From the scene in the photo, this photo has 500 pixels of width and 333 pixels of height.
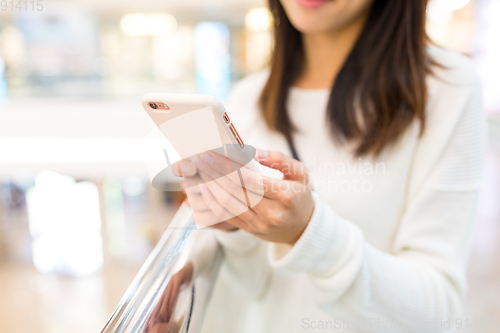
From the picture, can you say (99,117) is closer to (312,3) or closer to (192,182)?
(312,3)

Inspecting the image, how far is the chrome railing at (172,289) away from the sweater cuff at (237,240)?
0.05 m

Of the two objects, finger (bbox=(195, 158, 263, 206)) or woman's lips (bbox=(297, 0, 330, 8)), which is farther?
woman's lips (bbox=(297, 0, 330, 8))

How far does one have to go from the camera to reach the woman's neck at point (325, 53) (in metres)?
0.51

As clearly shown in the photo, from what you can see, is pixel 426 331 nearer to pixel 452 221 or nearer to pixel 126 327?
pixel 452 221

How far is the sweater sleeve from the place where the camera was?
0.36 metres

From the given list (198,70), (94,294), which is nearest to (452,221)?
(94,294)

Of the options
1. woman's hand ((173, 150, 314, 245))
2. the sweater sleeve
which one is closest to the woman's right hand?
woman's hand ((173, 150, 314, 245))


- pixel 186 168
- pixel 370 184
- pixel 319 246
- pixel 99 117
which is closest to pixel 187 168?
pixel 186 168

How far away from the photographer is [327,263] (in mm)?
345

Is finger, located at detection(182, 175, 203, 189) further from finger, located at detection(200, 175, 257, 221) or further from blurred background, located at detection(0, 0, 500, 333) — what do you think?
blurred background, located at detection(0, 0, 500, 333)

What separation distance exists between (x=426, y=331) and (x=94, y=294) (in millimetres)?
1897

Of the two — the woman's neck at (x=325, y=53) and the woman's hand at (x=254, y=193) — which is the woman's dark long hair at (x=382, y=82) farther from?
the woman's hand at (x=254, y=193)

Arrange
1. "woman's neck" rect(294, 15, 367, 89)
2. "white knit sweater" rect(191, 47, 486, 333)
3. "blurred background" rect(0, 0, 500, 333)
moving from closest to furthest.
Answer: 1. "white knit sweater" rect(191, 47, 486, 333)
2. "woman's neck" rect(294, 15, 367, 89)
3. "blurred background" rect(0, 0, 500, 333)

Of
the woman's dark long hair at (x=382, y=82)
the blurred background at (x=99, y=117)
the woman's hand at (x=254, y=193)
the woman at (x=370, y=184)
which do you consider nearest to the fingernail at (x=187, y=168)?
the woman's hand at (x=254, y=193)
